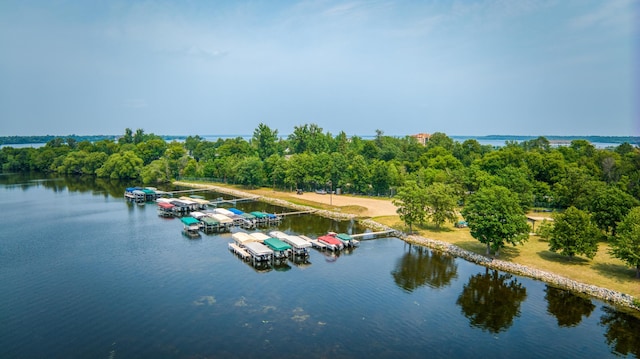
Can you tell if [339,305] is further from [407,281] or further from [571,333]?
[571,333]

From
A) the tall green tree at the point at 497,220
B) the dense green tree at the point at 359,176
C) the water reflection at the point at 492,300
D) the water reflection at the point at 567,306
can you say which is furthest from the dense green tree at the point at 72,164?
the water reflection at the point at 567,306

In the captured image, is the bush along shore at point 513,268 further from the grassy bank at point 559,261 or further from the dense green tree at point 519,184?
the dense green tree at point 519,184

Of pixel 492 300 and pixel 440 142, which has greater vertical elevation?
pixel 440 142

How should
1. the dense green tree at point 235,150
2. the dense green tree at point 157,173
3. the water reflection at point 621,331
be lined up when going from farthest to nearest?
the dense green tree at point 235,150
the dense green tree at point 157,173
the water reflection at point 621,331

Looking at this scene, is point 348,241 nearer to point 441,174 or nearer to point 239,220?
point 239,220

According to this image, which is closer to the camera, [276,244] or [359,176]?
[276,244]

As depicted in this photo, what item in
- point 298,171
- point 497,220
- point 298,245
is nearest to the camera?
point 497,220

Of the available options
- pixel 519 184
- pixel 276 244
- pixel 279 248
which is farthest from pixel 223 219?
pixel 519 184

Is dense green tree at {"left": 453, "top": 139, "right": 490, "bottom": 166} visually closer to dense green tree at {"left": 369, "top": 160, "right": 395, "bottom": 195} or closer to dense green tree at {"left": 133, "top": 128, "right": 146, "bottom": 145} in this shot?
dense green tree at {"left": 369, "top": 160, "right": 395, "bottom": 195}
